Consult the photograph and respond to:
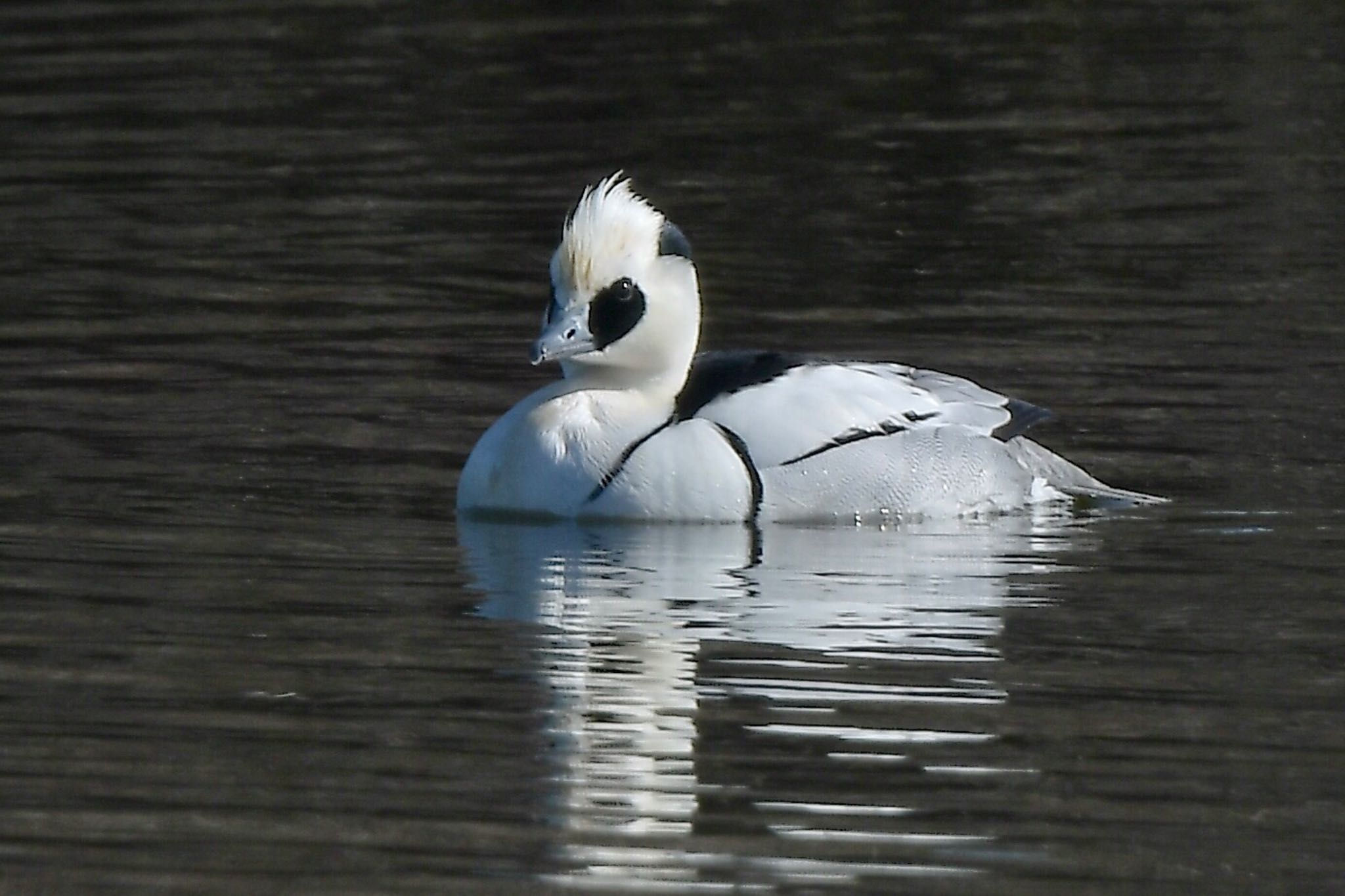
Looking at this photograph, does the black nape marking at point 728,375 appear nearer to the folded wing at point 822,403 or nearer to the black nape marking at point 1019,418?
the folded wing at point 822,403

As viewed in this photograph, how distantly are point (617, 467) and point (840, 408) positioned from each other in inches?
33.4

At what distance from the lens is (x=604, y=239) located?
10.6 meters

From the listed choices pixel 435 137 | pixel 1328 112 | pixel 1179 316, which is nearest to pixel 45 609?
pixel 1179 316

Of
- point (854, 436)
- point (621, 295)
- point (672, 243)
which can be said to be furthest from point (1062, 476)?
point (621, 295)

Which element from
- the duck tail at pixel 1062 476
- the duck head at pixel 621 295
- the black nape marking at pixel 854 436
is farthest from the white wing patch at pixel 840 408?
the duck head at pixel 621 295

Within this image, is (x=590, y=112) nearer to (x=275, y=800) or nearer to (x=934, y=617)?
(x=934, y=617)

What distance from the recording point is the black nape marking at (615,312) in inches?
420

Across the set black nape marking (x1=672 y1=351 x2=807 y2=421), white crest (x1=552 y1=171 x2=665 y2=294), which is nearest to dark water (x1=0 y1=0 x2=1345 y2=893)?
black nape marking (x1=672 y1=351 x2=807 y2=421)

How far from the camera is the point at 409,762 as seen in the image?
23.4 ft

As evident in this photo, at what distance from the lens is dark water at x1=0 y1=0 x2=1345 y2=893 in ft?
21.9

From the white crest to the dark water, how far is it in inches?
37.7

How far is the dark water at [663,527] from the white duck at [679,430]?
0.79ft

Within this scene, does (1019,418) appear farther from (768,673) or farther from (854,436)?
(768,673)

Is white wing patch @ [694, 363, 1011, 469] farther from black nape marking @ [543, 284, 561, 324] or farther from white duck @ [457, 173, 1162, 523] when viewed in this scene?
black nape marking @ [543, 284, 561, 324]
